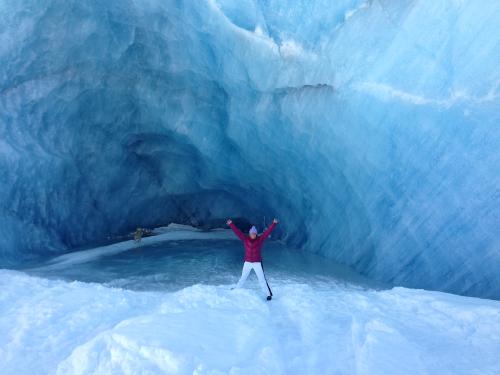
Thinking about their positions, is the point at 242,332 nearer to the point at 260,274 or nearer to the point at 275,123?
the point at 260,274

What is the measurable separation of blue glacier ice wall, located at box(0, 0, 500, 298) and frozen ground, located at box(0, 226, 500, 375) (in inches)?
48.9

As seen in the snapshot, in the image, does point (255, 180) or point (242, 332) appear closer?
point (242, 332)

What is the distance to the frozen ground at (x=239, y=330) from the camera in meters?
3.02

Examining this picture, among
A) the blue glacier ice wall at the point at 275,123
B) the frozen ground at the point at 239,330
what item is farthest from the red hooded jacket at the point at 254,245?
the blue glacier ice wall at the point at 275,123

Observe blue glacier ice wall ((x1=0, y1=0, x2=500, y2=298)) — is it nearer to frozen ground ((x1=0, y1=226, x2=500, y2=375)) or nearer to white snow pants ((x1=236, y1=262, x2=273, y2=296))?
frozen ground ((x1=0, y1=226, x2=500, y2=375))

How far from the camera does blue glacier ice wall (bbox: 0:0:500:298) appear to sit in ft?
17.0

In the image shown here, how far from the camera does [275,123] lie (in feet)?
26.2

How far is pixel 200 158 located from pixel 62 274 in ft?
14.5

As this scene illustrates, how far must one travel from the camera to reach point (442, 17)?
527 cm

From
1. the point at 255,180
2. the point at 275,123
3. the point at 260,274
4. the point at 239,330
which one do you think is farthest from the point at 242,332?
the point at 255,180

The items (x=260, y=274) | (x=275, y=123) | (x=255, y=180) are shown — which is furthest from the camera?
(x=255, y=180)

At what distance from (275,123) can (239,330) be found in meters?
4.94

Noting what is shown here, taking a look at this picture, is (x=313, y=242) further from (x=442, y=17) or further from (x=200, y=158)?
(x=442, y=17)

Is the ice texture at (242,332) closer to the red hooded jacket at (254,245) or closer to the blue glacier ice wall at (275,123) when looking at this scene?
the red hooded jacket at (254,245)
